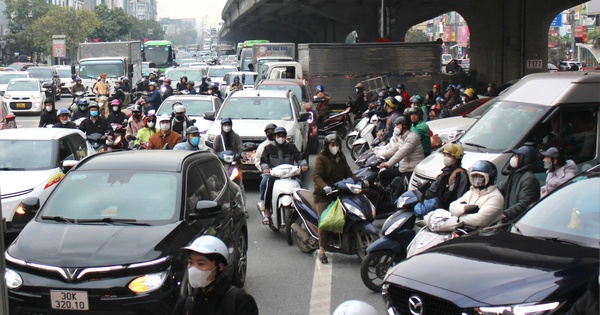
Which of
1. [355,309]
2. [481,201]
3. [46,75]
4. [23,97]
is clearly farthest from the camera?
[46,75]

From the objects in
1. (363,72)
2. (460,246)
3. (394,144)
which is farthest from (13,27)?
(460,246)

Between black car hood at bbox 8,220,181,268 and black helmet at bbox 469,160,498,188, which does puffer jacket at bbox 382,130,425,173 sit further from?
black car hood at bbox 8,220,181,268

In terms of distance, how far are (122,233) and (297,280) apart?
2844 millimetres

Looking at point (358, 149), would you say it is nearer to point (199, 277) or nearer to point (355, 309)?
point (199, 277)

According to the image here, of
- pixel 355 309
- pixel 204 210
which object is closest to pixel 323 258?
pixel 204 210

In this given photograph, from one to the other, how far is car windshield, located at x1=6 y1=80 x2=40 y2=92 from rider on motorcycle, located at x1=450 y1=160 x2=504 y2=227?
3044 cm

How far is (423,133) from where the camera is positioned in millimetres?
13938

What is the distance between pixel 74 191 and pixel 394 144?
256 inches

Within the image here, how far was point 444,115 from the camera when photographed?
70.6ft

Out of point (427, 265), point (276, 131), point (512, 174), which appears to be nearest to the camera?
point (427, 265)

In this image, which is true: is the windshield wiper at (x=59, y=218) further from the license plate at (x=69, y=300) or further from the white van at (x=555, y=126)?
the white van at (x=555, y=126)

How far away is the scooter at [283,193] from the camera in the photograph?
37.6 ft

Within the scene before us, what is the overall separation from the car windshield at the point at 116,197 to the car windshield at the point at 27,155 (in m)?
3.91

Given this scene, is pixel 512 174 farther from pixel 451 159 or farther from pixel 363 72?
pixel 363 72
